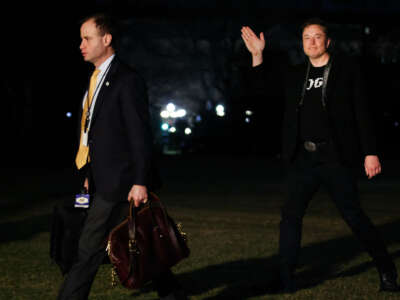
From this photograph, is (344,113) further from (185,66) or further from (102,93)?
(185,66)

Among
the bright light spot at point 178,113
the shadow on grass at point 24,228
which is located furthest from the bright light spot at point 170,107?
the shadow on grass at point 24,228

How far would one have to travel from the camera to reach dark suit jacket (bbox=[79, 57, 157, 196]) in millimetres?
4781

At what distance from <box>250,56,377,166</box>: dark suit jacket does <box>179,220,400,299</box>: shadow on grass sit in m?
1.12

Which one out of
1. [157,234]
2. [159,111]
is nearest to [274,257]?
[157,234]

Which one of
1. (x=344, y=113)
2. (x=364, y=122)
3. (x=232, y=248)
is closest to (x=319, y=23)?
(x=344, y=113)

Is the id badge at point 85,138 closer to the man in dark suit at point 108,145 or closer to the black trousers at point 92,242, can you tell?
the man in dark suit at point 108,145

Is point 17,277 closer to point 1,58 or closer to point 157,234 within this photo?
point 157,234

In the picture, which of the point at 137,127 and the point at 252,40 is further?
the point at 252,40

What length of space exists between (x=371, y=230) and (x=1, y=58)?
2851cm

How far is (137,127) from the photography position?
15.6 feet

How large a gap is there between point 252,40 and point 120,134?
1.79 meters

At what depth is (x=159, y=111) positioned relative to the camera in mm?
49406

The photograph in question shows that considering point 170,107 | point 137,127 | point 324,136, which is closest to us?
point 137,127

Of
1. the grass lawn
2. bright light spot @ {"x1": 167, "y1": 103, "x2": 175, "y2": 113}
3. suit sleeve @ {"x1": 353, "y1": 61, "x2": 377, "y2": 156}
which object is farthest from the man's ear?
bright light spot @ {"x1": 167, "y1": 103, "x2": 175, "y2": 113}
